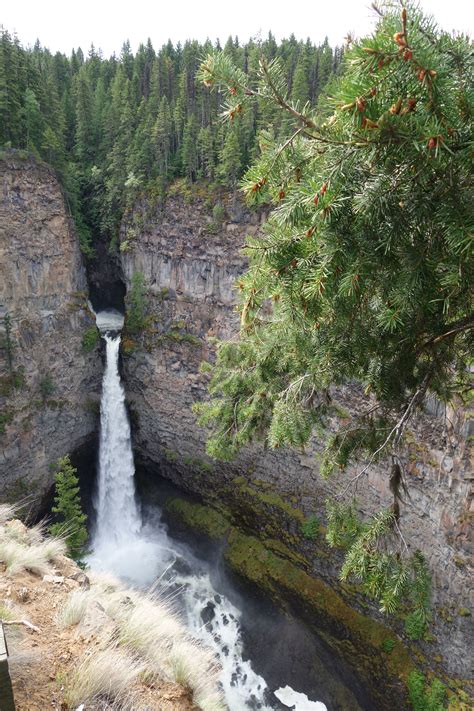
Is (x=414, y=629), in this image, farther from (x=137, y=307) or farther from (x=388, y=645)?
(x=137, y=307)

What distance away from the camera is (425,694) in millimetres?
16891

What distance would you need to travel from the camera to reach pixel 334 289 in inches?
147

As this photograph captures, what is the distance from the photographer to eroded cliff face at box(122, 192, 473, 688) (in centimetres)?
1720

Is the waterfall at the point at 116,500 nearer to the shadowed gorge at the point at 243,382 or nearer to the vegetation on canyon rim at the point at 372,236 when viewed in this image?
the shadowed gorge at the point at 243,382

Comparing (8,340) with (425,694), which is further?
(8,340)

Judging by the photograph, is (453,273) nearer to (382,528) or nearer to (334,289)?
(334,289)

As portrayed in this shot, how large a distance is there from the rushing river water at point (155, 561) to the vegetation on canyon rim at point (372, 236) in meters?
13.3

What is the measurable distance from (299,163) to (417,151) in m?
0.98

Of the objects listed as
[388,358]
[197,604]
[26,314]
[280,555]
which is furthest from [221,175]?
[388,358]

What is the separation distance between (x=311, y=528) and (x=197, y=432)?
347 inches

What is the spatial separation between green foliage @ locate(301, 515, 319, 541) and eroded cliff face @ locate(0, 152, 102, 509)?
1400 cm

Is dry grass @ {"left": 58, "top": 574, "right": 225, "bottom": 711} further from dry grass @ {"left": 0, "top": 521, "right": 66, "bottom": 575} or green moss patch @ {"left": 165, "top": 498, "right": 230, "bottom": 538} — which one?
green moss patch @ {"left": 165, "top": 498, "right": 230, "bottom": 538}

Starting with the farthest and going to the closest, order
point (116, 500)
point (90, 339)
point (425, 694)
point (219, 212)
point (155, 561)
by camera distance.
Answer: point (90, 339), point (116, 500), point (219, 212), point (155, 561), point (425, 694)

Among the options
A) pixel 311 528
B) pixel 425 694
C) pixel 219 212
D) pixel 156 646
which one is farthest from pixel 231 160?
pixel 425 694
